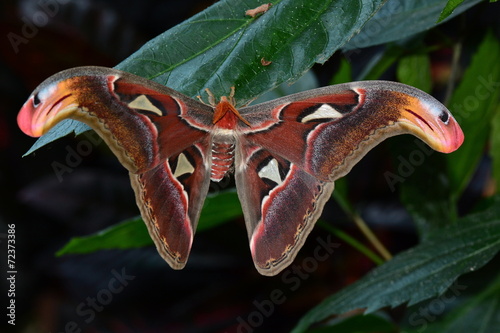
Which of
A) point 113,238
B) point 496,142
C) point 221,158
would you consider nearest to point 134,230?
point 113,238

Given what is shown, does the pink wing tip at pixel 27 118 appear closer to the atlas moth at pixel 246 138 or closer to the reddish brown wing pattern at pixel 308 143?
the atlas moth at pixel 246 138

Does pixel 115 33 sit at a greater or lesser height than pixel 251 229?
lesser

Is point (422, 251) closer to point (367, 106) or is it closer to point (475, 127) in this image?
point (475, 127)

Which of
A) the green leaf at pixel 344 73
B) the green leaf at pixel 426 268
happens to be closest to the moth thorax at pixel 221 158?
the green leaf at pixel 426 268

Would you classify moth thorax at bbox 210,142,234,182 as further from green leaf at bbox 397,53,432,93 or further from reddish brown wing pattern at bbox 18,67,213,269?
green leaf at bbox 397,53,432,93

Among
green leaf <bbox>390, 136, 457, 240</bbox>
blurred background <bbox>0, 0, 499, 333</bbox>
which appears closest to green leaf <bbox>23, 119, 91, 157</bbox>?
green leaf <bbox>390, 136, 457, 240</bbox>

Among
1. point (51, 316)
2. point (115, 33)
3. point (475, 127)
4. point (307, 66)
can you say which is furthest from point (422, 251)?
point (51, 316)

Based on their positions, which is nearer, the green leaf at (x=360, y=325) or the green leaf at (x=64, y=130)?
the green leaf at (x=64, y=130)
